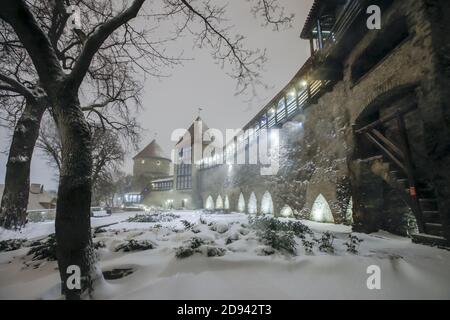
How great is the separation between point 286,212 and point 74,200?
12266 millimetres

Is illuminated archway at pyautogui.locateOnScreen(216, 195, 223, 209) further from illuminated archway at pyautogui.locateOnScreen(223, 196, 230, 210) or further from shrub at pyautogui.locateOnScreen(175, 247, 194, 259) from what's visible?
shrub at pyautogui.locateOnScreen(175, 247, 194, 259)

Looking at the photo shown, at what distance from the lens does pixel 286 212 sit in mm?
13156

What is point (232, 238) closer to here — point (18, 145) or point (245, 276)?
point (245, 276)

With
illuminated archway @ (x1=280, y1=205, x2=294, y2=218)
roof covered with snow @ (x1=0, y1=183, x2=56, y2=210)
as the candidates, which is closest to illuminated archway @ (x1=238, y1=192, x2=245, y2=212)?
illuminated archway @ (x1=280, y1=205, x2=294, y2=218)

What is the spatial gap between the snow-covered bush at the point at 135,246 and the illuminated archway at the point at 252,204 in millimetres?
14646

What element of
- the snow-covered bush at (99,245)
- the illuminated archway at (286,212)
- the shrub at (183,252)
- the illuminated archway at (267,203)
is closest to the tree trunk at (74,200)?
the shrub at (183,252)

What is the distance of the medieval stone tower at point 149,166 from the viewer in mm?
49375

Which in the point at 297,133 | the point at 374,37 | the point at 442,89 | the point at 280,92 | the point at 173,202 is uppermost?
the point at 280,92

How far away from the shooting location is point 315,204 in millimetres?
10625

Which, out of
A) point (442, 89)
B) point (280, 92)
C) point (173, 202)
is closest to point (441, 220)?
point (442, 89)

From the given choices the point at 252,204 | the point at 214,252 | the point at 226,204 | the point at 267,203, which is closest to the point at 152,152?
the point at 226,204
